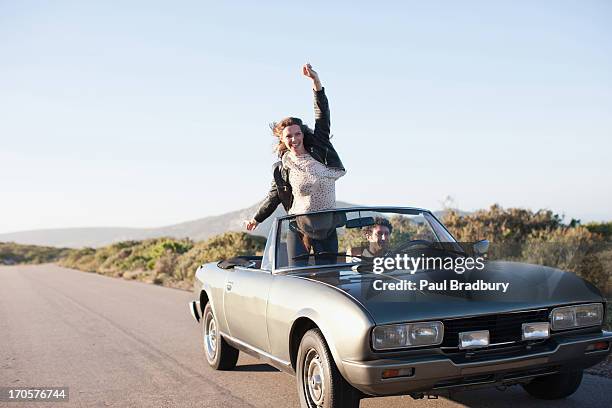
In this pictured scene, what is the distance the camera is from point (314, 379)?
480 cm

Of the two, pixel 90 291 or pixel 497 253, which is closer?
pixel 497 253

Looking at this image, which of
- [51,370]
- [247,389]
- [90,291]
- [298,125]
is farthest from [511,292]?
[90,291]

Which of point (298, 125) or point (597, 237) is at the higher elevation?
point (298, 125)

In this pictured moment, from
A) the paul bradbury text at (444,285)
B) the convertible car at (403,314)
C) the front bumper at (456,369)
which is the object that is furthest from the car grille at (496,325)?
the paul bradbury text at (444,285)

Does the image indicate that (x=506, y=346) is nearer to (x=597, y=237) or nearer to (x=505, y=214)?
(x=597, y=237)

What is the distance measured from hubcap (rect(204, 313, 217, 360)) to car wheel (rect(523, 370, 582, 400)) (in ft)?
10.3

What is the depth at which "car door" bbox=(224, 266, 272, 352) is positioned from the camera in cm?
566

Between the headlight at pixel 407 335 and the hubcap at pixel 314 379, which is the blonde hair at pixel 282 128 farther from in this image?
the headlight at pixel 407 335

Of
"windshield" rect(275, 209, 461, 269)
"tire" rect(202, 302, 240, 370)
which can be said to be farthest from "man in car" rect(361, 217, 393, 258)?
"tire" rect(202, 302, 240, 370)

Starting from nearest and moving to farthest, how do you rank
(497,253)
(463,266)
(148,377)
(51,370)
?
(463,266) → (148,377) → (51,370) → (497,253)

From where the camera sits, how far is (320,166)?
6867 millimetres

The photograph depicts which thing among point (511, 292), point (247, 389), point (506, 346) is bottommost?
point (247, 389)

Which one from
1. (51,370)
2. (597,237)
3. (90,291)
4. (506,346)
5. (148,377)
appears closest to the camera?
(506,346)

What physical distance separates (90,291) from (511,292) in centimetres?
1501
